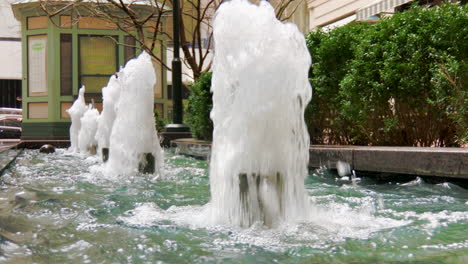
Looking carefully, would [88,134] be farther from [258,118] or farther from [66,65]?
[258,118]

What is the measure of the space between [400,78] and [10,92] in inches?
1243

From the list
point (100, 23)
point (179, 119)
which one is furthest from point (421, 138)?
point (100, 23)

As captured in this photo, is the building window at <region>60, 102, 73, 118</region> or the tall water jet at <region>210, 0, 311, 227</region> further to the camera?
the building window at <region>60, 102, 73, 118</region>

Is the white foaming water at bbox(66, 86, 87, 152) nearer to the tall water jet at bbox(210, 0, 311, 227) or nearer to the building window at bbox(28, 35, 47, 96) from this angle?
the building window at bbox(28, 35, 47, 96)

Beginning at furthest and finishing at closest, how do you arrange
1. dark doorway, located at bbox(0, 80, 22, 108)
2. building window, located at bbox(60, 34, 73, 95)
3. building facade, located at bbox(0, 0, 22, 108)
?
dark doorway, located at bbox(0, 80, 22, 108) → building facade, located at bbox(0, 0, 22, 108) → building window, located at bbox(60, 34, 73, 95)

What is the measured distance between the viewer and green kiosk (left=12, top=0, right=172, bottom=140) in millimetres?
17734

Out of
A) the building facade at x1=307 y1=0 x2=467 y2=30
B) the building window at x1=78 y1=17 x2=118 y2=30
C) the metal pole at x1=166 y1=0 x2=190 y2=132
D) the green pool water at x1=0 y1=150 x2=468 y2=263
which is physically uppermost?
the building facade at x1=307 y1=0 x2=467 y2=30

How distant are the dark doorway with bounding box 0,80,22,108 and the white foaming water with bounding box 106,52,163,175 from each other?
28704mm

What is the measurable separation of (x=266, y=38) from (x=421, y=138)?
3787mm

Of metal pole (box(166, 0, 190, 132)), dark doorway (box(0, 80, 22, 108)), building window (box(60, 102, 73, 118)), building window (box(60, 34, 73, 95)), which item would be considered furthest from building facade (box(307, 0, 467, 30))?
dark doorway (box(0, 80, 22, 108))

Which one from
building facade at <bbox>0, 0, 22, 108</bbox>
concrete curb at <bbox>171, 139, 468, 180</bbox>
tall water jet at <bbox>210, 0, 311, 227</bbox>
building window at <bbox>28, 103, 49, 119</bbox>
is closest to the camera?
tall water jet at <bbox>210, 0, 311, 227</bbox>

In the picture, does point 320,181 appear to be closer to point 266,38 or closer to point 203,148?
point 266,38

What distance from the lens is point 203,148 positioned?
1004cm

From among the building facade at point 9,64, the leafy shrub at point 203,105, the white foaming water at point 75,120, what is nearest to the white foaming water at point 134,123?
the leafy shrub at point 203,105
